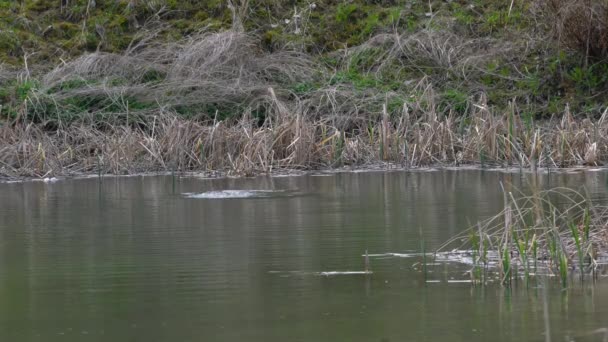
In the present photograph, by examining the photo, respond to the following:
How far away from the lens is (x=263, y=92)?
71.7 feet

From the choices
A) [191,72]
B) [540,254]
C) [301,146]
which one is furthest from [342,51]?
[540,254]

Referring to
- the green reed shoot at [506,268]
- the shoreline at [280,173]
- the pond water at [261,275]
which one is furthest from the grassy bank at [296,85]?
the green reed shoot at [506,268]

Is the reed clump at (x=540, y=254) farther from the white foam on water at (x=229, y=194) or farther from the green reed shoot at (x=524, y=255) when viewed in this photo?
the white foam on water at (x=229, y=194)

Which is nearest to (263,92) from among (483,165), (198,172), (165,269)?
(198,172)

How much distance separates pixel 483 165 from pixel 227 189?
14.1ft

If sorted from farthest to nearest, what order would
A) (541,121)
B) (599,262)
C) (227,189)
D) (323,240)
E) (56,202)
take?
(541,121) < (227,189) < (56,202) < (323,240) < (599,262)

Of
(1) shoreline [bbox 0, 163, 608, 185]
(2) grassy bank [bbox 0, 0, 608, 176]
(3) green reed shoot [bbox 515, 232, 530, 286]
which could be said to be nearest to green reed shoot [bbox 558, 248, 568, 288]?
(3) green reed shoot [bbox 515, 232, 530, 286]

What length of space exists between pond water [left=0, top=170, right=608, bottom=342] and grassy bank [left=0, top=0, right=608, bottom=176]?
3.96 metres

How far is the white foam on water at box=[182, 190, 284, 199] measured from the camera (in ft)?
47.6

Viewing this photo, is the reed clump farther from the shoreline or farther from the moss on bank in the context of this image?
the moss on bank

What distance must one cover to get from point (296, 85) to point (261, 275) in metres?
14.4

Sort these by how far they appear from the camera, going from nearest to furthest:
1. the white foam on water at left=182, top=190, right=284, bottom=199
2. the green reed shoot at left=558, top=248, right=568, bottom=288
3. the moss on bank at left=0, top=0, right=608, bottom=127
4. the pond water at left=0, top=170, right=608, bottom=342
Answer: the pond water at left=0, top=170, right=608, bottom=342 → the green reed shoot at left=558, top=248, right=568, bottom=288 → the white foam on water at left=182, top=190, right=284, bottom=199 → the moss on bank at left=0, top=0, right=608, bottom=127

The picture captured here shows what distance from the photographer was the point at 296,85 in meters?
22.4

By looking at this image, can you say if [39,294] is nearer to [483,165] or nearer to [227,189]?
[227,189]
